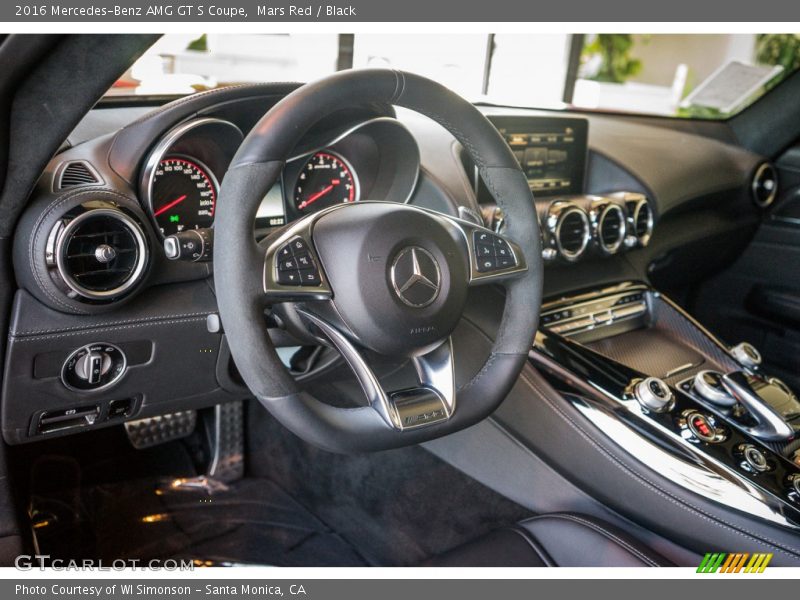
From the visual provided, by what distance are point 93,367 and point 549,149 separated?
1.20 m

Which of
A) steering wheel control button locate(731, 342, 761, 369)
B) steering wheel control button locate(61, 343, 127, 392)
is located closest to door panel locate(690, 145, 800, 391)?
steering wheel control button locate(731, 342, 761, 369)

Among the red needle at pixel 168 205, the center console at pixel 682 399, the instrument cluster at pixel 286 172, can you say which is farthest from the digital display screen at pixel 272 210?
the center console at pixel 682 399

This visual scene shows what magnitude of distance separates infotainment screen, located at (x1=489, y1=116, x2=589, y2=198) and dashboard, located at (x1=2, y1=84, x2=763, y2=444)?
0.18m

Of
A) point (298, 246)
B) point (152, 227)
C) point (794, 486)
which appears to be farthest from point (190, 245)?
point (794, 486)

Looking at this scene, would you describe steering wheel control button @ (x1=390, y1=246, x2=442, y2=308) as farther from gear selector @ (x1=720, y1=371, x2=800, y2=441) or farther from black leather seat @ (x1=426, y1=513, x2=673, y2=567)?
gear selector @ (x1=720, y1=371, x2=800, y2=441)

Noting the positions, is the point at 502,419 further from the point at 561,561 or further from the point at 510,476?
the point at 561,561

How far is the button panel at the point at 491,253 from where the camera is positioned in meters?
1.06

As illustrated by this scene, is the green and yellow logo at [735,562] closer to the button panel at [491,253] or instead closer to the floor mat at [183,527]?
the button panel at [491,253]

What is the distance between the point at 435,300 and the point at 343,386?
589 mm

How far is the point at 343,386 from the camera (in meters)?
1.54

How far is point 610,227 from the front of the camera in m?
1.82

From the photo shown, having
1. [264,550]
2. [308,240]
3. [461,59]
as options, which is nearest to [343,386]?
[264,550]

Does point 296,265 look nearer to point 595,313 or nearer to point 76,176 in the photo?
point 76,176

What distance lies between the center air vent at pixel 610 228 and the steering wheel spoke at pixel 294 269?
3.32 ft
